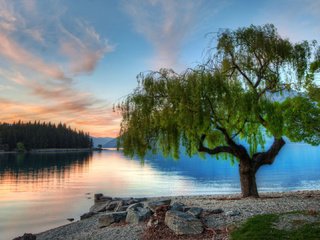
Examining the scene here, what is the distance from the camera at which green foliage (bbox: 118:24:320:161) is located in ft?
78.3

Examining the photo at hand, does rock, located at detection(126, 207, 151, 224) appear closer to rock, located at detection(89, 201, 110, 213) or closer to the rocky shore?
the rocky shore

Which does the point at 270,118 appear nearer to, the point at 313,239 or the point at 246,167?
the point at 246,167

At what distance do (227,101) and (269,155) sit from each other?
18.7 feet

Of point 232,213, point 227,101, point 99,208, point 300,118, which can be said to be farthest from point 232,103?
point 99,208

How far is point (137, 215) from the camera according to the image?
782 inches

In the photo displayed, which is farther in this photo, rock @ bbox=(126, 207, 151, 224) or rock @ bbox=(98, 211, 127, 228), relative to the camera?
rock @ bbox=(98, 211, 127, 228)

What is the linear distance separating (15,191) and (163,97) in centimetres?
4205

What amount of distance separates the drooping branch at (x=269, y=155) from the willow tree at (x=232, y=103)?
7 centimetres

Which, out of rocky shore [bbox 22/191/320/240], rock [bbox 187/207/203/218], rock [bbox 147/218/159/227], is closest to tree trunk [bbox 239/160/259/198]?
rocky shore [bbox 22/191/320/240]

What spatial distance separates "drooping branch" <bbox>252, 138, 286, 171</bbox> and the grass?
10.4m

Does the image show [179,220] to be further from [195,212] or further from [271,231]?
[271,231]

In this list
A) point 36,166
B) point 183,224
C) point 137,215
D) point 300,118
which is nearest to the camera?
point 183,224

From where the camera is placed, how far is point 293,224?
50.3 feet

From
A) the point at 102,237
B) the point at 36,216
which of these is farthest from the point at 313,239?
the point at 36,216
